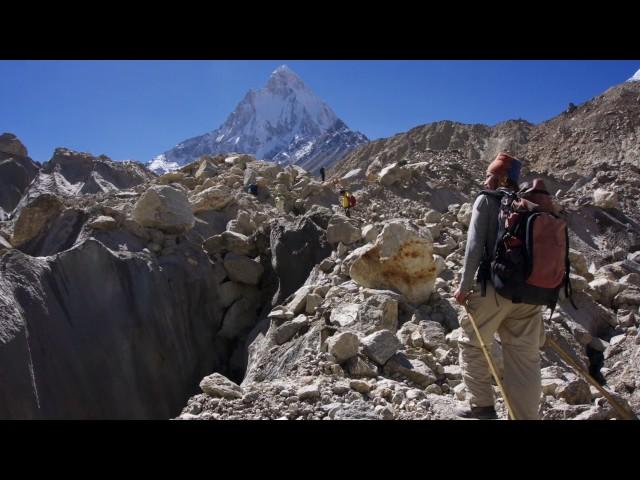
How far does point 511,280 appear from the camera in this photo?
2992 mm

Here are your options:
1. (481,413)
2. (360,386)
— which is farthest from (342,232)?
(481,413)

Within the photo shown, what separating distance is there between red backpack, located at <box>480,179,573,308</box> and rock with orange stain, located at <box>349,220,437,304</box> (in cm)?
307

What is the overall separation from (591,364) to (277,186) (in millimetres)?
12934

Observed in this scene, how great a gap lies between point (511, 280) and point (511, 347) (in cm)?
62

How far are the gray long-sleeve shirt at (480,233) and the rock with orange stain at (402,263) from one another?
2.90 metres

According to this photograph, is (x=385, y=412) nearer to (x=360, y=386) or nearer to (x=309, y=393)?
(x=360, y=386)

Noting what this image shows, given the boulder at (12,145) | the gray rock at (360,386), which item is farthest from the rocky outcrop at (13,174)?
the gray rock at (360,386)

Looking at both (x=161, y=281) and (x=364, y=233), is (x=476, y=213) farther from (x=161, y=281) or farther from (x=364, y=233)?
(x=161, y=281)

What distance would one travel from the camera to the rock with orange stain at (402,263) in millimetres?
6219

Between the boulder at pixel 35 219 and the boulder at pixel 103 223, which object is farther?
the boulder at pixel 35 219

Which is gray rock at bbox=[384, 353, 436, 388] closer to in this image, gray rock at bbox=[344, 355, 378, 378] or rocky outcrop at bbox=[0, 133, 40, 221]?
gray rock at bbox=[344, 355, 378, 378]

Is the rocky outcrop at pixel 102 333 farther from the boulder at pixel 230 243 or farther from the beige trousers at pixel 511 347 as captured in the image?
the beige trousers at pixel 511 347

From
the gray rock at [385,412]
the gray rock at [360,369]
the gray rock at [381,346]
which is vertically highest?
the gray rock at [381,346]
